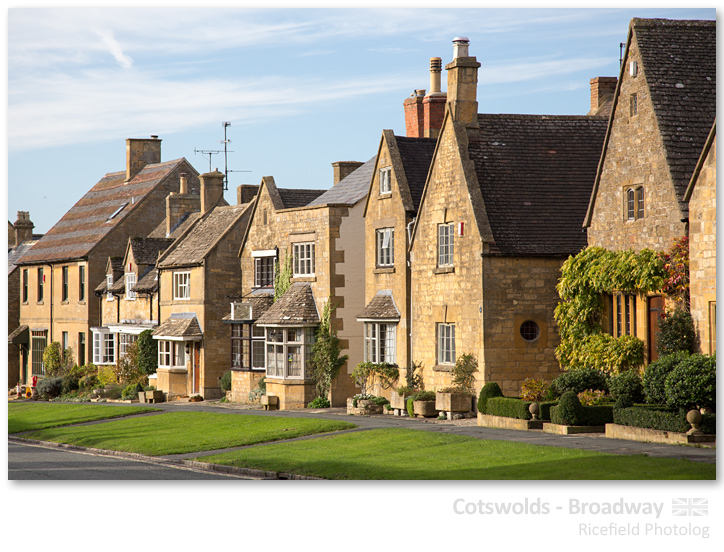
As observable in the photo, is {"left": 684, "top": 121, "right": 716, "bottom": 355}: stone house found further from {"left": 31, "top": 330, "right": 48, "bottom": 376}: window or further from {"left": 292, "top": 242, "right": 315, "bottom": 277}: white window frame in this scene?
{"left": 31, "top": 330, "right": 48, "bottom": 376}: window

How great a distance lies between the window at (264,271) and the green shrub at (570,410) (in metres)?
19.8

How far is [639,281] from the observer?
2534 centimetres

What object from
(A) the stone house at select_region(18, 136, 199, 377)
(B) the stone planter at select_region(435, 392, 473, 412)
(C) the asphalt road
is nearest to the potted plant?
(B) the stone planter at select_region(435, 392, 473, 412)

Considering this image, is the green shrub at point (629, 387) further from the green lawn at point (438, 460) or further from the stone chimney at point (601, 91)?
the stone chimney at point (601, 91)

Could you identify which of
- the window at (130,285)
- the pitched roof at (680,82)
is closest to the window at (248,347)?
the window at (130,285)

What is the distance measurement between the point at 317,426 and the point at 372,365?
275 inches

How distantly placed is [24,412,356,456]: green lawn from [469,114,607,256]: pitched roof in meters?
7.66

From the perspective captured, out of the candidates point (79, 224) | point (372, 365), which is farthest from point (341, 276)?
point (79, 224)

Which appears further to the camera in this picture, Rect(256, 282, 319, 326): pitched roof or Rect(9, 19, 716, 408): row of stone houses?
Rect(256, 282, 319, 326): pitched roof

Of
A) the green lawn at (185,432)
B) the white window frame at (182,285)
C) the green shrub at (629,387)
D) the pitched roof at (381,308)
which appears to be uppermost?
the white window frame at (182,285)

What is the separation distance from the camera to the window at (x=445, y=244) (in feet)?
102

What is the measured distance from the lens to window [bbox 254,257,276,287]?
138 feet
